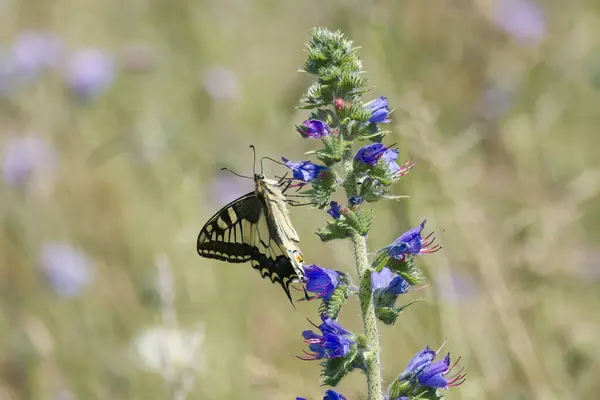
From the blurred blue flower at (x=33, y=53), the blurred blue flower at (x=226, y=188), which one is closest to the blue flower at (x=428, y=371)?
the blurred blue flower at (x=226, y=188)

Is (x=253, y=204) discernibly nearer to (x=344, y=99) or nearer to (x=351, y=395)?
(x=344, y=99)

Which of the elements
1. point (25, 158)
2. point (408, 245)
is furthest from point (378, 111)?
point (25, 158)

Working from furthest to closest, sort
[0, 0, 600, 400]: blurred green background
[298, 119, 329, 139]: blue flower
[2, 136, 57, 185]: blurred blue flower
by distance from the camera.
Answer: [2, 136, 57, 185]: blurred blue flower → [0, 0, 600, 400]: blurred green background → [298, 119, 329, 139]: blue flower

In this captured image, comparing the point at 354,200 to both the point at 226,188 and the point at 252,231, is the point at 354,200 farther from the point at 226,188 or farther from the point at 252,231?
the point at 226,188

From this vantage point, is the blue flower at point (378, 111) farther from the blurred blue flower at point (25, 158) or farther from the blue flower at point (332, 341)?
the blurred blue flower at point (25, 158)

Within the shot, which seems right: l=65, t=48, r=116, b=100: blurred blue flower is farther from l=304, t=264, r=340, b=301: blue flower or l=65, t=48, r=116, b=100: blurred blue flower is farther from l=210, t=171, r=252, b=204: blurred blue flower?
l=304, t=264, r=340, b=301: blue flower

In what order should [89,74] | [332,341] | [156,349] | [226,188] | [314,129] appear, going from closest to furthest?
[332,341] < [314,129] < [156,349] < [226,188] < [89,74]

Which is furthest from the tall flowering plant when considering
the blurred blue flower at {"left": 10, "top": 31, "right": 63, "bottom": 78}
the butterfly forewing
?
the blurred blue flower at {"left": 10, "top": 31, "right": 63, "bottom": 78}
